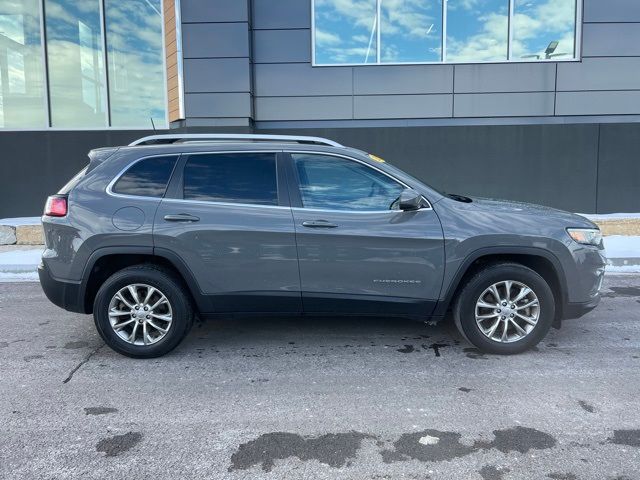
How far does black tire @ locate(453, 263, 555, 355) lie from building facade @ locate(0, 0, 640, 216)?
6.80 metres

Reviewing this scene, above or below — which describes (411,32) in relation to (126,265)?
above

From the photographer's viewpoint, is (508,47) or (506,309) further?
(508,47)

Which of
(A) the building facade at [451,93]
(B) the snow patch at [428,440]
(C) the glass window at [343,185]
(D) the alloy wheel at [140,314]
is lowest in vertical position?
(B) the snow patch at [428,440]

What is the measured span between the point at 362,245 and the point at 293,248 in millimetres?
568

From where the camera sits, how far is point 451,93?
10.6 m

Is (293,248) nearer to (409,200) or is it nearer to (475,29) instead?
(409,200)

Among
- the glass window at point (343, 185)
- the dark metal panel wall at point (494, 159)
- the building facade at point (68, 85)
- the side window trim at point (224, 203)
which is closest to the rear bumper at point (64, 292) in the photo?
the side window trim at point (224, 203)

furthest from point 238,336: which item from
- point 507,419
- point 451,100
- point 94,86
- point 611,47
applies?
point 611,47

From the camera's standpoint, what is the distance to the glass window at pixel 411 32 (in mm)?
10648

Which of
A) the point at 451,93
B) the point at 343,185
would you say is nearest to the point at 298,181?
the point at 343,185

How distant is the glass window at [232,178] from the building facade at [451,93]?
641 cm

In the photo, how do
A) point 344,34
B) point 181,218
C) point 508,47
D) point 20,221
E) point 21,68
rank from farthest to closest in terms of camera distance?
A: point 21,68, point 344,34, point 508,47, point 20,221, point 181,218

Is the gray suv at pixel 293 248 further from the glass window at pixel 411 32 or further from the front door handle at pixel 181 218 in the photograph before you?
the glass window at pixel 411 32

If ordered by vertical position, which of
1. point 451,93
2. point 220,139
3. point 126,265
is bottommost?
point 126,265
